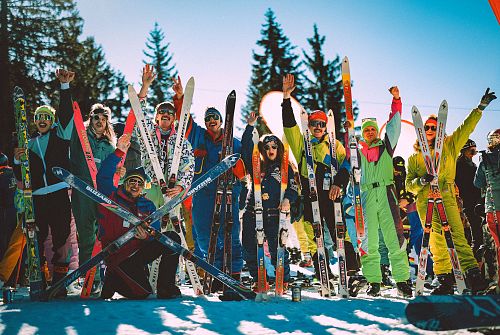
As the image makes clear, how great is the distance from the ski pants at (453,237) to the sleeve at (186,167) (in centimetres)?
309

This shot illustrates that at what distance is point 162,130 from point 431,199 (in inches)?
144

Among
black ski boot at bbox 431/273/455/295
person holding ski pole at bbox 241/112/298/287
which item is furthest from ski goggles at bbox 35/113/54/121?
black ski boot at bbox 431/273/455/295

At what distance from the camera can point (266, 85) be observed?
2666 cm

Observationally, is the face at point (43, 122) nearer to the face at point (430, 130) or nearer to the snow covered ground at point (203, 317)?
the snow covered ground at point (203, 317)

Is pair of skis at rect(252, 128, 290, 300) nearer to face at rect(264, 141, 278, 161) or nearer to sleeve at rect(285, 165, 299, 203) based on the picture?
sleeve at rect(285, 165, 299, 203)

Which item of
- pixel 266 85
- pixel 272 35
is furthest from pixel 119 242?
pixel 272 35

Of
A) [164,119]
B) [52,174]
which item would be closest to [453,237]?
[164,119]

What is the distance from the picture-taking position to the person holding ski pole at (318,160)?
5.75m

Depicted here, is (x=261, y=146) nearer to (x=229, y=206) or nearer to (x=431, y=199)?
(x=229, y=206)

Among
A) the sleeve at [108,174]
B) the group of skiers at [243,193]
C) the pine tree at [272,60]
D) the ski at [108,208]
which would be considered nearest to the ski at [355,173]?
the group of skiers at [243,193]

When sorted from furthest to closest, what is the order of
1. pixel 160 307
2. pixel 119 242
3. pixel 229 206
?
pixel 229 206 < pixel 119 242 < pixel 160 307

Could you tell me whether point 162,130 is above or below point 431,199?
above

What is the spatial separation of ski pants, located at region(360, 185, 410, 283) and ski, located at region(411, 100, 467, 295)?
21 centimetres

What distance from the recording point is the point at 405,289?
5.21 meters
